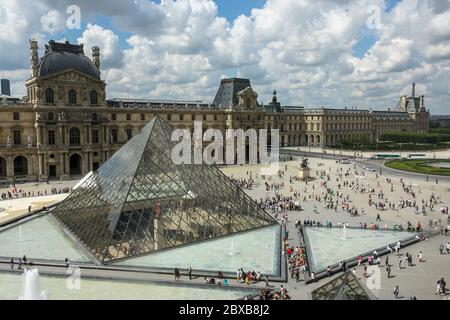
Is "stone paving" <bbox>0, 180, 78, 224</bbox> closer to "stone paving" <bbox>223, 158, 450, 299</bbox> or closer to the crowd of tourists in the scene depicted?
the crowd of tourists

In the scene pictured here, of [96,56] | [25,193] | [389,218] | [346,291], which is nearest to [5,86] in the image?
[96,56]

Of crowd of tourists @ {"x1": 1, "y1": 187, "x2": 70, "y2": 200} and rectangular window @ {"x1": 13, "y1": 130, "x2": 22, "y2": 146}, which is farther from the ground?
rectangular window @ {"x1": 13, "y1": 130, "x2": 22, "y2": 146}

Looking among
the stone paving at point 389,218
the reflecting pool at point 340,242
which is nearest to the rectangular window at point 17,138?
the stone paving at point 389,218

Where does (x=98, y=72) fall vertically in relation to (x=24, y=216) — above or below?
above

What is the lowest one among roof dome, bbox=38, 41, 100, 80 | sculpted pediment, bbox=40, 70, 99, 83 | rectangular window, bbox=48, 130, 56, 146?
rectangular window, bbox=48, 130, 56, 146

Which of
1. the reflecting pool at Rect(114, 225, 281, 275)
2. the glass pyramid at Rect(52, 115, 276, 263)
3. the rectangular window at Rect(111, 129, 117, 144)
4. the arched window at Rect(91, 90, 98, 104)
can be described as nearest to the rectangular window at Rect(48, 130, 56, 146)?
the arched window at Rect(91, 90, 98, 104)

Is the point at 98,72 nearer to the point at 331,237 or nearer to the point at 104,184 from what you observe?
the point at 104,184
